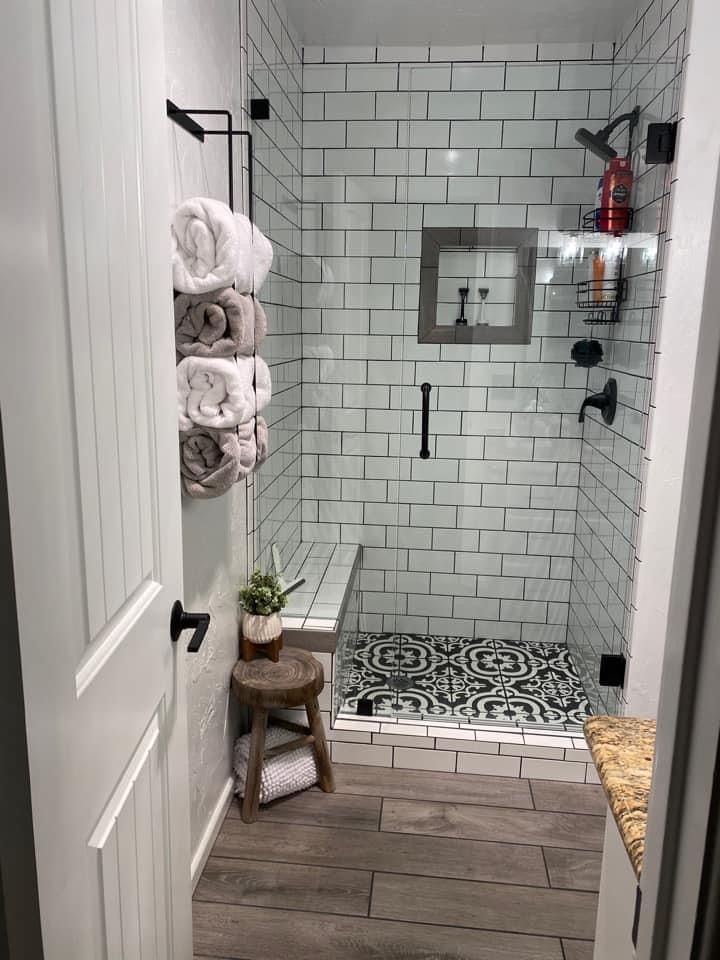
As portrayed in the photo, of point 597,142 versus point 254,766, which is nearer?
point 254,766

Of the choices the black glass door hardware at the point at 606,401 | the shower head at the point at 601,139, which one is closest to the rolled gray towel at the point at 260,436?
the black glass door hardware at the point at 606,401

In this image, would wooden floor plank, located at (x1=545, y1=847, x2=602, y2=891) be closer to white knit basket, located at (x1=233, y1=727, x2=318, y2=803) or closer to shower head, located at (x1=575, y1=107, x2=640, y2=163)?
white knit basket, located at (x1=233, y1=727, x2=318, y2=803)

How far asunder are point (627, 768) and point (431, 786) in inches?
57.5

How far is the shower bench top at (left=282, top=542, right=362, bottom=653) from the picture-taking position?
250cm

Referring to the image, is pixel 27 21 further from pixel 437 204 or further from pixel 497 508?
pixel 497 508

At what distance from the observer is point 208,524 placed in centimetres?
198

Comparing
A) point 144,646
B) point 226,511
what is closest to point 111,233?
point 144,646

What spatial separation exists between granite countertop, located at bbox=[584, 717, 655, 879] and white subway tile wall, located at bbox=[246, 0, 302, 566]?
1.47 metres

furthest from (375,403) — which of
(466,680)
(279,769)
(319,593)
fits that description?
(279,769)

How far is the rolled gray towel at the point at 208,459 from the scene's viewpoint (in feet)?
5.28

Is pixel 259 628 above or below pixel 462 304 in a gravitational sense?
below

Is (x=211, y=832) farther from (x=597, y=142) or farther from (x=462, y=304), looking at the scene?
(x=597, y=142)

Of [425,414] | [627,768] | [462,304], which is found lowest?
[627,768]

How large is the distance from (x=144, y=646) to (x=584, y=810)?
1.81 metres
